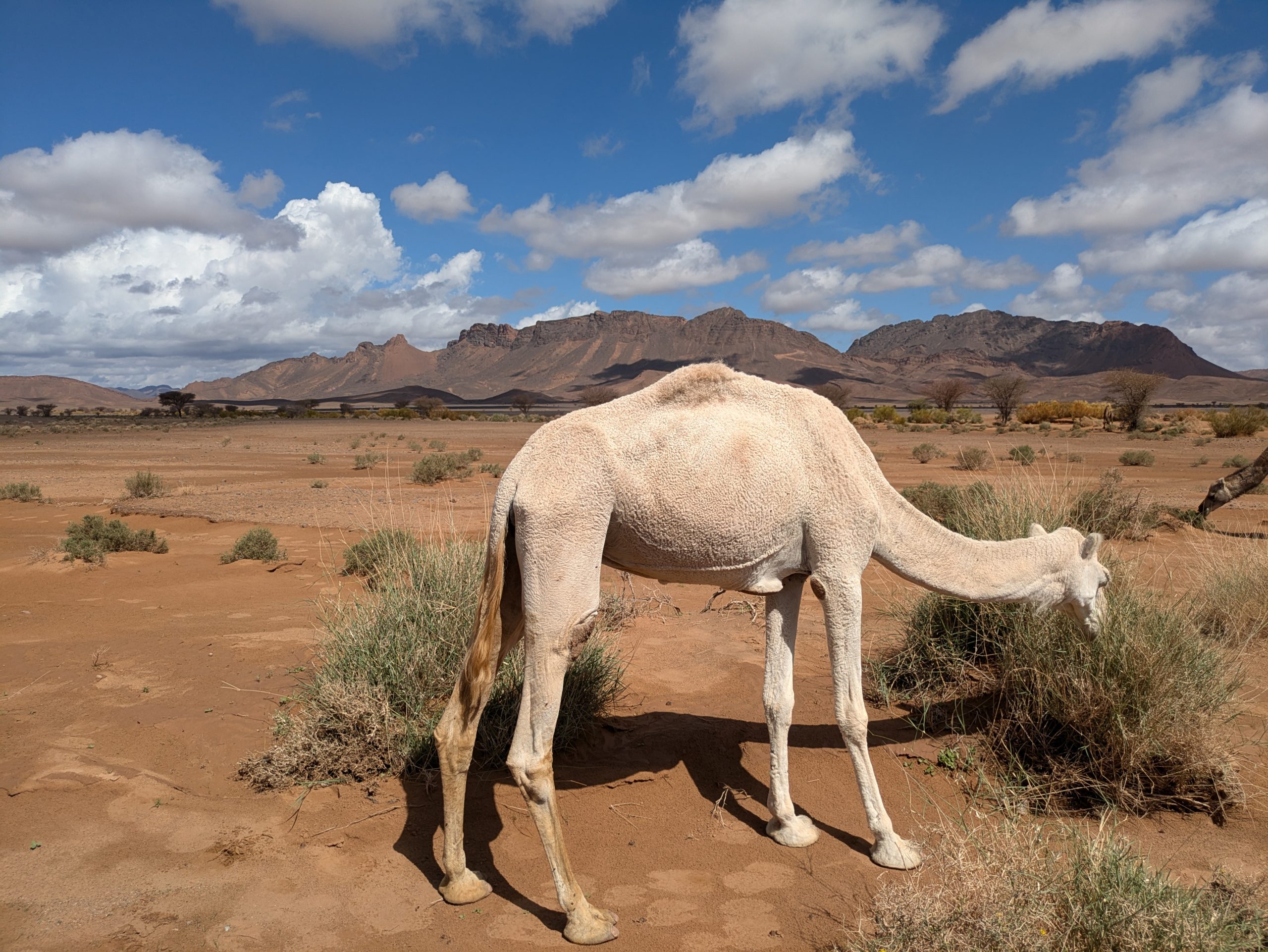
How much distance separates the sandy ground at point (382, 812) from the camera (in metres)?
3.49

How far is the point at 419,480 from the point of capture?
22.6 metres

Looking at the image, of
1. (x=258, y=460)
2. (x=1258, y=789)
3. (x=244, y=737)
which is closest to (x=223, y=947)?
(x=244, y=737)

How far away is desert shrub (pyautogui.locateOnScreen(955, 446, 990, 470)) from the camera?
→ 2416 centimetres

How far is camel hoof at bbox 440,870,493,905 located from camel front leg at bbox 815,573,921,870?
2.00 m

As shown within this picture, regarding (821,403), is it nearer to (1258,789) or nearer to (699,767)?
(699,767)

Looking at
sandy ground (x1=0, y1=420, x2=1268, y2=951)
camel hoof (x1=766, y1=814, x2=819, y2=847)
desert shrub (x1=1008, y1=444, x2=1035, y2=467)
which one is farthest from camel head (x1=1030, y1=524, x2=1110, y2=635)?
desert shrub (x1=1008, y1=444, x2=1035, y2=467)

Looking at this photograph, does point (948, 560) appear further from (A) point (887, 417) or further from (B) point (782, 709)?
(A) point (887, 417)

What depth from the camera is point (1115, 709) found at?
4.39 metres

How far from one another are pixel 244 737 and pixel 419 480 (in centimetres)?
1776

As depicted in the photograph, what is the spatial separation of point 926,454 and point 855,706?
89.2ft

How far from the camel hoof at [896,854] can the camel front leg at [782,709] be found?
36 cm

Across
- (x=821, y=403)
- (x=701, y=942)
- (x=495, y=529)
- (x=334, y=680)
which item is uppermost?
(x=821, y=403)

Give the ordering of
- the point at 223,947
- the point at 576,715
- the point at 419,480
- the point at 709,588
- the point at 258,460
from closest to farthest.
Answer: the point at 223,947 < the point at 576,715 < the point at 709,588 < the point at 419,480 < the point at 258,460

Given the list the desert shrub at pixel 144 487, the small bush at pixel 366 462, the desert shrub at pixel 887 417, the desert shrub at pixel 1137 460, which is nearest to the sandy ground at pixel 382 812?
the desert shrub at pixel 144 487
